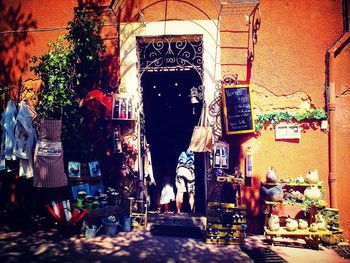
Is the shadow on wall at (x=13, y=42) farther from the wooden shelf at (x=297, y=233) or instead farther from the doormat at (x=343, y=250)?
the doormat at (x=343, y=250)

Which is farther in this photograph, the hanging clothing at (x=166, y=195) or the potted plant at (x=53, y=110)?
the hanging clothing at (x=166, y=195)

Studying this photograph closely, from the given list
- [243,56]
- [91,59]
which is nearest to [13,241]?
[91,59]

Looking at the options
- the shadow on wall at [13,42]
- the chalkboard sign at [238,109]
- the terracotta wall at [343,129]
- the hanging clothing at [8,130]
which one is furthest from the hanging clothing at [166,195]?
the shadow on wall at [13,42]

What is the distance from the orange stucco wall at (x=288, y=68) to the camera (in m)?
6.50

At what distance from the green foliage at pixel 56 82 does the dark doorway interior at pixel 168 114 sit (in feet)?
9.42

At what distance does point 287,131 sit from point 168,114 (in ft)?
14.8

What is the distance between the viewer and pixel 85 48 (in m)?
6.48

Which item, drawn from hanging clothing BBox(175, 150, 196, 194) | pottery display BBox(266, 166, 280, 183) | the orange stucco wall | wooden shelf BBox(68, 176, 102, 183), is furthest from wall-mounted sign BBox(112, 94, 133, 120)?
pottery display BBox(266, 166, 280, 183)

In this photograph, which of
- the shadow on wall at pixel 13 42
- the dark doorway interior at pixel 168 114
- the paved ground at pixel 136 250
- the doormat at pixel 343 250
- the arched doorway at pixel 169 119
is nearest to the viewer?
the paved ground at pixel 136 250

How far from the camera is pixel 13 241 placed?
553 centimetres

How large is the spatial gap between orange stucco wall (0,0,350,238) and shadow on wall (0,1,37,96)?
350 cm

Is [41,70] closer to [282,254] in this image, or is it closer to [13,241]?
[13,241]

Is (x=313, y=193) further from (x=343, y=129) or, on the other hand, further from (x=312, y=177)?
(x=343, y=129)

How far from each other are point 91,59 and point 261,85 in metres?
4.16
